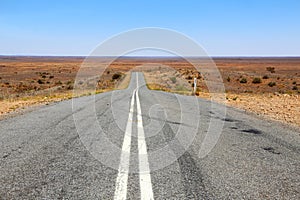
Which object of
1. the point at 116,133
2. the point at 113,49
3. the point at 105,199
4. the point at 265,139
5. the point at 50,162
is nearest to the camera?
the point at 105,199

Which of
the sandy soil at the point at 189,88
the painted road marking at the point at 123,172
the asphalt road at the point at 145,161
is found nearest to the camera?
the painted road marking at the point at 123,172

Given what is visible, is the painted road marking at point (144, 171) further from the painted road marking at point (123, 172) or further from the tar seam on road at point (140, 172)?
the painted road marking at point (123, 172)

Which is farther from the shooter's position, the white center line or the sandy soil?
the sandy soil

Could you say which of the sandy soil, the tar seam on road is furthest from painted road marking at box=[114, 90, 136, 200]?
the sandy soil

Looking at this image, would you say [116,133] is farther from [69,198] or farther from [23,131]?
[69,198]

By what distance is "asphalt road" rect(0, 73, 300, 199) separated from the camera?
11.8 feet

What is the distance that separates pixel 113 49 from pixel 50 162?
16.8 ft

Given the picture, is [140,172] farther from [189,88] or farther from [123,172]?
[189,88]

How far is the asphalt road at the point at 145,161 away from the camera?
11.8 feet

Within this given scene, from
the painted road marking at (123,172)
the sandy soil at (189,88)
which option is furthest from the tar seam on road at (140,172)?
the sandy soil at (189,88)

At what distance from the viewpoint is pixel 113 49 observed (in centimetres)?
904

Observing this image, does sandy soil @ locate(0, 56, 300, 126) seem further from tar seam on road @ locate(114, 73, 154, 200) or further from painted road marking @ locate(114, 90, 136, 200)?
painted road marking @ locate(114, 90, 136, 200)

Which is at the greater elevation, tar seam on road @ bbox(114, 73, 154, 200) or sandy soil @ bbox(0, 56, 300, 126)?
tar seam on road @ bbox(114, 73, 154, 200)

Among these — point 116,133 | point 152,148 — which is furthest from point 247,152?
point 116,133
